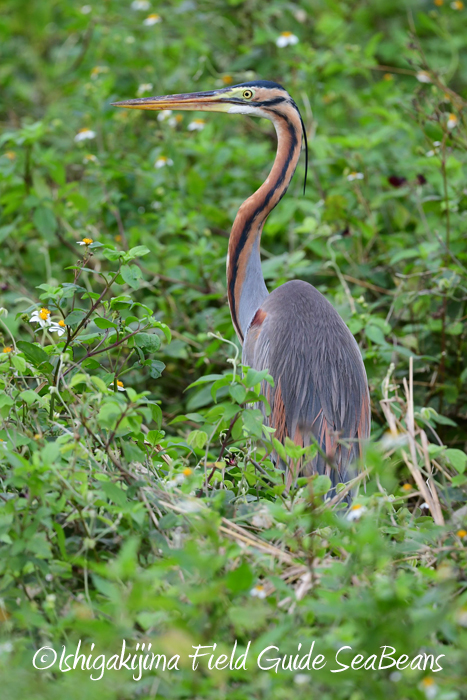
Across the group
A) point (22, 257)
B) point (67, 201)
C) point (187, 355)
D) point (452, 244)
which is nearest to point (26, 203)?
point (67, 201)

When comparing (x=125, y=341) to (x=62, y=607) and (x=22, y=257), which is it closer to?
(x=62, y=607)

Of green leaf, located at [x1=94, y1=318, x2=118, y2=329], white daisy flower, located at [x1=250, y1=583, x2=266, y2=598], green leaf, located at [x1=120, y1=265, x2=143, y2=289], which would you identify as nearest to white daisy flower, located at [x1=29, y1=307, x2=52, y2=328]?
green leaf, located at [x1=94, y1=318, x2=118, y2=329]

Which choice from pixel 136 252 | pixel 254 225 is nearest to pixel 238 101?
pixel 254 225

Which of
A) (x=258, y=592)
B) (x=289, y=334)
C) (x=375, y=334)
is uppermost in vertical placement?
(x=258, y=592)

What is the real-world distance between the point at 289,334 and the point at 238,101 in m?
1.09

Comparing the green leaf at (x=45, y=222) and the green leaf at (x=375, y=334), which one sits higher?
the green leaf at (x=45, y=222)

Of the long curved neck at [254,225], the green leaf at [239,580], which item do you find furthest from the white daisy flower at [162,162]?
the green leaf at [239,580]

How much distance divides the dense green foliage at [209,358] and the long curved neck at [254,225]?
0.97 ft

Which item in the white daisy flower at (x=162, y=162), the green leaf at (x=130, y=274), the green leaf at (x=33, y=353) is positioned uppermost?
the green leaf at (x=130, y=274)

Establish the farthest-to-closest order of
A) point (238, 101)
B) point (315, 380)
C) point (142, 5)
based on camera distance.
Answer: point (142, 5) → point (238, 101) → point (315, 380)

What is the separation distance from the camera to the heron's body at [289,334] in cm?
283

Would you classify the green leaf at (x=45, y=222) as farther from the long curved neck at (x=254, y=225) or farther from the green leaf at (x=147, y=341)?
the green leaf at (x=147, y=341)

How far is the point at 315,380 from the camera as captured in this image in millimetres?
2863

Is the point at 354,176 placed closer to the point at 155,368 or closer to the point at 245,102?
the point at 245,102
